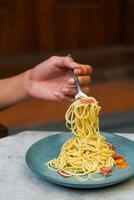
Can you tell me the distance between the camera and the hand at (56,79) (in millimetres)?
1441

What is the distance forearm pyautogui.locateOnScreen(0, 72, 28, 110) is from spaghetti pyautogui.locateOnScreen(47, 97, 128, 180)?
0.36 meters

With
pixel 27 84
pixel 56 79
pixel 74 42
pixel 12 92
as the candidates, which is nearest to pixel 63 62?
pixel 56 79

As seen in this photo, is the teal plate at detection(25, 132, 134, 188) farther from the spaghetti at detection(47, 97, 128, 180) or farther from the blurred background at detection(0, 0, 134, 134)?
the blurred background at detection(0, 0, 134, 134)

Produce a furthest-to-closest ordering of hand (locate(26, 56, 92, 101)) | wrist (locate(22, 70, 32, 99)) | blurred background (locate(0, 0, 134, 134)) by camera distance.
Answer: blurred background (locate(0, 0, 134, 134))
wrist (locate(22, 70, 32, 99))
hand (locate(26, 56, 92, 101))

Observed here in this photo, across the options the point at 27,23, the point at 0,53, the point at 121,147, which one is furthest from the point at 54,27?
the point at 121,147

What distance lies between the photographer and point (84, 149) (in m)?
1.29

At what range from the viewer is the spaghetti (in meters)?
1.20

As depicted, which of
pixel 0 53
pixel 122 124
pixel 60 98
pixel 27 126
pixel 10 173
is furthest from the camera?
pixel 0 53

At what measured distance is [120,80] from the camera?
13.5 feet

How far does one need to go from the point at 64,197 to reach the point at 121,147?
0.28 meters

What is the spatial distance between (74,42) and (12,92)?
2354mm

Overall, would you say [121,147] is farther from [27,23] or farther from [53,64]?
[27,23]

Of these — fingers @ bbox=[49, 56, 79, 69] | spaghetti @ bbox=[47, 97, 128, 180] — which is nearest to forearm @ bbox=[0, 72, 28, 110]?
fingers @ bbox=[49, 56, 79, 69]

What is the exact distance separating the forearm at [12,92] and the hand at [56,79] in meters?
0.05
